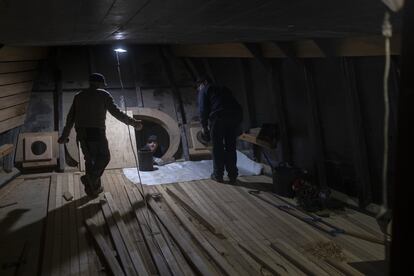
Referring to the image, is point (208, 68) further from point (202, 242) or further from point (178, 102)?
point (202, 242)

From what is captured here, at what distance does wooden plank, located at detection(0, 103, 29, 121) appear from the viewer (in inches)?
227

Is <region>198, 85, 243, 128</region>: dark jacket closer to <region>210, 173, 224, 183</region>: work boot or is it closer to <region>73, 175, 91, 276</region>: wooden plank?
<region>210, 173, 224, 183</region>: work boot

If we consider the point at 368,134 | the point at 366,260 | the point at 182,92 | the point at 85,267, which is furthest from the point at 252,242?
the point at 182,92

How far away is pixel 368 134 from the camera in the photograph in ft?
14.7

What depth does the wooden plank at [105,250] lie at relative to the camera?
3.18 metres

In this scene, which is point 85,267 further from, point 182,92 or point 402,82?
point 182,92

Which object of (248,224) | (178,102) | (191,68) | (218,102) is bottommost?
(248,224)

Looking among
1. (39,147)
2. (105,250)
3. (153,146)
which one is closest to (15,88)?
(39,147)

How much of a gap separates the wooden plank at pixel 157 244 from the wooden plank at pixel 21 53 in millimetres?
2580

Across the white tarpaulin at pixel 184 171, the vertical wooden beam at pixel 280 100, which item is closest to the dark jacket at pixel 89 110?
the white tarpaulin at pixel 184 171

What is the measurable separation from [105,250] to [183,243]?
0.67 m

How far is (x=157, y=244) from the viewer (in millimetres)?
3711

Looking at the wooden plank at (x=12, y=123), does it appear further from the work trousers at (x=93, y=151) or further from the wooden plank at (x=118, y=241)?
the wooden plank at (x=118, y=241)

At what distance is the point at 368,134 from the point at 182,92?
4.31 metres
